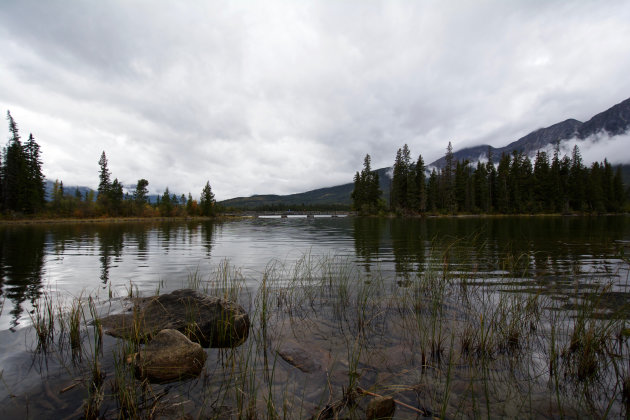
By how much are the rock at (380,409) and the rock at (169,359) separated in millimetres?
3128

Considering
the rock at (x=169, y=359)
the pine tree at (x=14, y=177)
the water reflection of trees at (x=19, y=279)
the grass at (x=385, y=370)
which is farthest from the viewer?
the pine tree at (x=14, y=177)

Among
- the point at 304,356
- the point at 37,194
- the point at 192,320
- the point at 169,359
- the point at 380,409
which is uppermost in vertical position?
the point at 37,194

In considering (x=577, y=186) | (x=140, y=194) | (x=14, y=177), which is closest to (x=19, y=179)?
(x=14, y=177)

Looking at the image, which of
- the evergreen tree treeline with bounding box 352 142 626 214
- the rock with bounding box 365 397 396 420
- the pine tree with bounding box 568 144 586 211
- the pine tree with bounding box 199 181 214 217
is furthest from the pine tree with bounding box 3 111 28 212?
the pine tree with bounding box 568 144 586 211

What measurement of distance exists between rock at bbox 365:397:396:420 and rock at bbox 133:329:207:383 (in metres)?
3.13

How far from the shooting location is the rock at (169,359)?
465 centimetres

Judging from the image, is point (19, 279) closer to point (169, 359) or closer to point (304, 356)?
point (169, 359)

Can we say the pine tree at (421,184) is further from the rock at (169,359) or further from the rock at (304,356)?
the rock at (169,359)

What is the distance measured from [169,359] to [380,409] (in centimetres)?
367

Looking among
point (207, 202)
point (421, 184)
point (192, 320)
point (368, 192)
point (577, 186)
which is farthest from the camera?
point (207, 202)

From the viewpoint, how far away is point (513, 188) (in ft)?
322

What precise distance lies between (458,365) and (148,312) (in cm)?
744


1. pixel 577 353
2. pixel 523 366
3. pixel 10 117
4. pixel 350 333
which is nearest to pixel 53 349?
pixel 350 333

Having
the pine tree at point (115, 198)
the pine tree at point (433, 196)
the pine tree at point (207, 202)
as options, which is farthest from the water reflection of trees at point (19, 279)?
the pine tree at point (207, 202)
